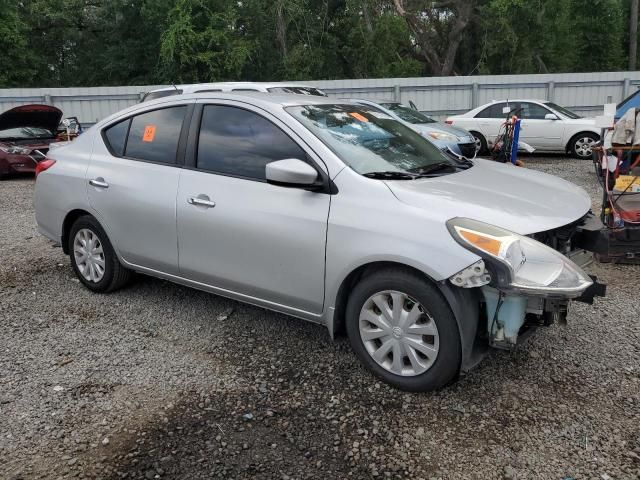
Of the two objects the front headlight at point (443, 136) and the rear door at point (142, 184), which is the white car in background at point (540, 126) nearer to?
the front headlight at point (443, 136)

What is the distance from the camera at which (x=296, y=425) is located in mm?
3059

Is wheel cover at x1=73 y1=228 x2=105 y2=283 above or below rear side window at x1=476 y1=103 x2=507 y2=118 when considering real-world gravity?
below

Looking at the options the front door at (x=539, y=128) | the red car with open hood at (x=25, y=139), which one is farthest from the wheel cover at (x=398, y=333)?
the front door at (x=539, y=128)

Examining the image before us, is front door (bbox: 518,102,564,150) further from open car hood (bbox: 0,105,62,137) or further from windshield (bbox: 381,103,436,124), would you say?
open car hood (bbox: 0,105,62,137)

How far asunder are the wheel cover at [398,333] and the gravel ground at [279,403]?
0.19 meters

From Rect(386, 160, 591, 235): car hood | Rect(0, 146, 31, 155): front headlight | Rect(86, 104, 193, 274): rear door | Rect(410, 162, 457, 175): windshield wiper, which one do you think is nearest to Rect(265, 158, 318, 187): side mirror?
Rect(386, 160, 591, 235): car hood

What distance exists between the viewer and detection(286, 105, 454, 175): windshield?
3.63 m

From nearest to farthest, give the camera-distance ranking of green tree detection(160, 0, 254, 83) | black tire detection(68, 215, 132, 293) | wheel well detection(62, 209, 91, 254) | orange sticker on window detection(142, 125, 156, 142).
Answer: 1. orange sticker on window detection(142, 125, 156, 142)
2. black tire detection(68, 215, 132, 293)
3. wheel well detection(62, 209, 91, 254)
4. green tree detection(160, 0, 254, 83)

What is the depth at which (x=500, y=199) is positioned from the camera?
11.1 feet

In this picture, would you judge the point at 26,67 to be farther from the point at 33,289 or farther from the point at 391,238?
the point at 391,238

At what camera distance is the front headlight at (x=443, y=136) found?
1123 cm

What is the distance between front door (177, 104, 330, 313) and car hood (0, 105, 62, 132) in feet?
30.6

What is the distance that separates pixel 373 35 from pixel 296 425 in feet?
89.8

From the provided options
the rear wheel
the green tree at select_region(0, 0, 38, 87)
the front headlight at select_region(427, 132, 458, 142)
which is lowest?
the rear wheel
